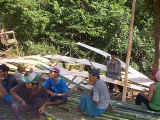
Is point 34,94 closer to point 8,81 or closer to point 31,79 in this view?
point 31,79

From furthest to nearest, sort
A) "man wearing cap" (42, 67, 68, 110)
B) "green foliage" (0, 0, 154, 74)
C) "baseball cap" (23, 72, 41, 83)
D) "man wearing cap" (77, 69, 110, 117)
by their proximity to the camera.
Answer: "green foliage" (0, 0, 154, 74) → "man wearing cap" (42, 67, 68, 110) → "baseball cap" (23, 72, 41, 83) → "man wearing cap" (77, 69, 110, 117)

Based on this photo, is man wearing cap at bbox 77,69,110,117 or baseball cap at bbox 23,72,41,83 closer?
man wearing cap at bbox 77,69,110,117

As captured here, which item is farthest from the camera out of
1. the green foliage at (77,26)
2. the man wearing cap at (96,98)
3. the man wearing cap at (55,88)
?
the green foliage at (77,26)

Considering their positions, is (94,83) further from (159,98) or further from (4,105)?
(4,105)

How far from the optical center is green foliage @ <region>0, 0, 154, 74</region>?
9469mm

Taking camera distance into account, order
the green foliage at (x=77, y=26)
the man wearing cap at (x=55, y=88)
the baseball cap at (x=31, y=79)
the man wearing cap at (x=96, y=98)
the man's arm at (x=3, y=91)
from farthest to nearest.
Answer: the green foliage at (x=77, y=26), the man wearing cap at (x=55, y=88), the man's arm at (x=3, y=91), the baseball cap at (x=31, y=79), the man wearing cap at (x=96, y=98)

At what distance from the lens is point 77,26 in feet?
32.8

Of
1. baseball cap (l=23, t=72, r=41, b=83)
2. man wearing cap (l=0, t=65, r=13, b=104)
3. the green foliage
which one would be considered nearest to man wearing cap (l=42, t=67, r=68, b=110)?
baseball cap (l=23, t=72, r=41, b=83)

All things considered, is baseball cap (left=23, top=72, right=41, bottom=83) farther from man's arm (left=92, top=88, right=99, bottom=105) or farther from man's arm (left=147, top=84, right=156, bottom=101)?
man's arm (left=147, top=84, right=156, bottom=101)

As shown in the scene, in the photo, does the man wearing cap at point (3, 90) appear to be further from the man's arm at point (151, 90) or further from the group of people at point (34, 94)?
the man's arm at point (151, 90)

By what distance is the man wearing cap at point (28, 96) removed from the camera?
3234 millimetres

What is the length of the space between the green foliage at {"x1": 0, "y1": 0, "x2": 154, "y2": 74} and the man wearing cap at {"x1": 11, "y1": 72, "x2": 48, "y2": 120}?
6475 mm

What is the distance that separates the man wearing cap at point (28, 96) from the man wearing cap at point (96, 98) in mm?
686

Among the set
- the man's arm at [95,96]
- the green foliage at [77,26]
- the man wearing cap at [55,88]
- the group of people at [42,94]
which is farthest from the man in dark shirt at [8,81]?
the green foliage at [77,26]
